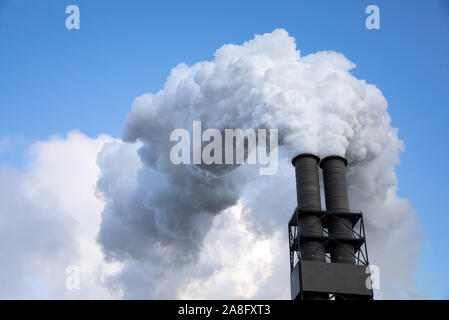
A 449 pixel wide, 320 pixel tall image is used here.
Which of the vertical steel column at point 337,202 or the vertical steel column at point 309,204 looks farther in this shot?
the vertical steel column at point 337,202

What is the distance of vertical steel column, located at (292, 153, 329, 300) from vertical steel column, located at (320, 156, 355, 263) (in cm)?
125

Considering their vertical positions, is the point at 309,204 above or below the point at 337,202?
below

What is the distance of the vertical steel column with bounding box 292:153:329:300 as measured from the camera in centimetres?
4456

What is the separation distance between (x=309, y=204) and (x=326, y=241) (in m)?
3.54

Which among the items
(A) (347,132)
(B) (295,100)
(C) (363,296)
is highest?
(B) (295,100)

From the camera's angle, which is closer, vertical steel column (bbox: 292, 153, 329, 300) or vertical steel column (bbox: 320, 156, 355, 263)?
vertical steel column (bbox: 292, 153, 329, 300)

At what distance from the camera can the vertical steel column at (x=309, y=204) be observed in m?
44.6

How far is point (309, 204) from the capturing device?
45.2m

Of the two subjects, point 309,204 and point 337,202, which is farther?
point 337,202

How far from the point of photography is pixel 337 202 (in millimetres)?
46375
